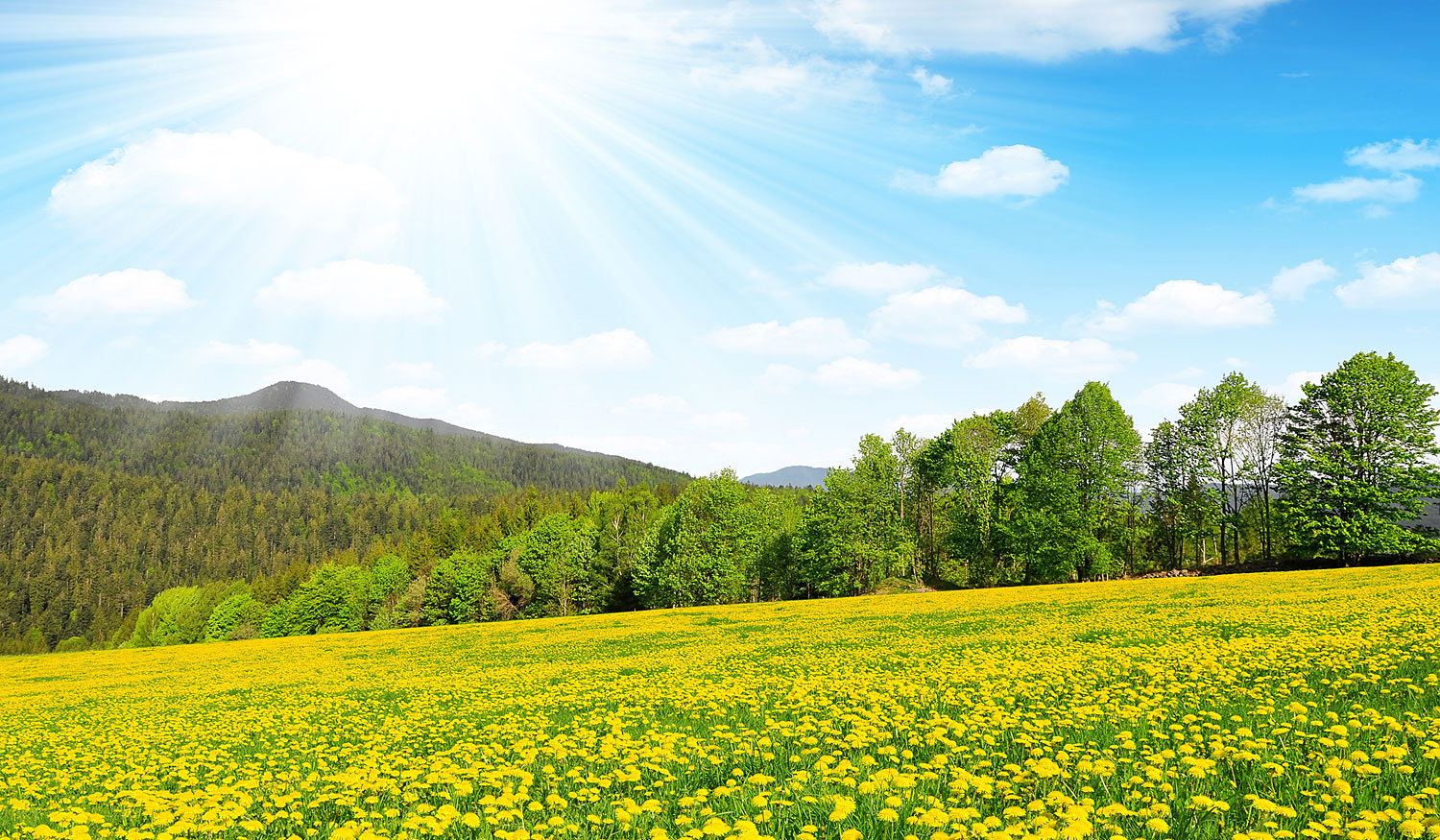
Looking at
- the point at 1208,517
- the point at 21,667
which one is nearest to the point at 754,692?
the point at 21,667

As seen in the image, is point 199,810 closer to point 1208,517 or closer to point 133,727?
point 133,727

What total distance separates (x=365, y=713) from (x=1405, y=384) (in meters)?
63.3

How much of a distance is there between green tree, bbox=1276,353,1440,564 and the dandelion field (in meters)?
31.1

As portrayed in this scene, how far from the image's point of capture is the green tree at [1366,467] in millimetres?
46469

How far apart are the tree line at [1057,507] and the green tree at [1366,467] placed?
0.32 ft

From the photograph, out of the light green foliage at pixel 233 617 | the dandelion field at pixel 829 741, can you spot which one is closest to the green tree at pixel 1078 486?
the dandelion field at pixel 829 741

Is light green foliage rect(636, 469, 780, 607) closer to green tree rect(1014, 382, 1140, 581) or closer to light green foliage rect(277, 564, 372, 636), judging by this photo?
green tree rect(1014, 382, 1140, 581)

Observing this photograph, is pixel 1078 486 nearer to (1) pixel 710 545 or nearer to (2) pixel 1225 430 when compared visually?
Answer: (2) pixel 1225 430

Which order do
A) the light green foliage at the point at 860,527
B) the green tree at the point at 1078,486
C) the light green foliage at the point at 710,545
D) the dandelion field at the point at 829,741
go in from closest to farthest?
the dandelion field at the point at 829,741 → the green tree at the point at 1078,486 → the light green foliage at the point at 860,527 → the light green foliage at the point at 710,545

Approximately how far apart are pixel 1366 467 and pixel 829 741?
58.2 m

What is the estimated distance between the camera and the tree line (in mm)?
47750

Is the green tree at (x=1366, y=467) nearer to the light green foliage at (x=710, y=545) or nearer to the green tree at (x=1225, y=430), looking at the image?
the green tree at (x=1225, y=430)

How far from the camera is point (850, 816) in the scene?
607 centimetres

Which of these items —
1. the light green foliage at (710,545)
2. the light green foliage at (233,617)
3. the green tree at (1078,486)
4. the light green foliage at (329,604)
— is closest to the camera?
the green tree at (1078,486)
